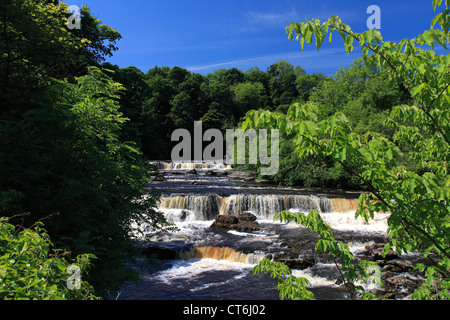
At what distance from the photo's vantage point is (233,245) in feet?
36.5

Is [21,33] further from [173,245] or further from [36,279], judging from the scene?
[173,245]

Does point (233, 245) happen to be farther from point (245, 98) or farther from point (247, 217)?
point (245, 98)

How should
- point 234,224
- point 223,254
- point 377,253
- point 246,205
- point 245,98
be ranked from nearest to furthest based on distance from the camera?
1. point 377,253
2. point 223,254
3. point 234,224
4. point 246,205
5. point 245,98

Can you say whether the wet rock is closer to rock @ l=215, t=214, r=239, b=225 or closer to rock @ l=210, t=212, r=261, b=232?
rock @ l=210, t=212, r=261, b=232

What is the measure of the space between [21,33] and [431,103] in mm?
5858

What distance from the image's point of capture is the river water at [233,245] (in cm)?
806

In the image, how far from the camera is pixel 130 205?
571 cm

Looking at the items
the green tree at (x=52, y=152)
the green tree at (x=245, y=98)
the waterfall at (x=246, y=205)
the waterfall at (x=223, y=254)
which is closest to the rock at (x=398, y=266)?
the waterfall at (x=223, y=254)

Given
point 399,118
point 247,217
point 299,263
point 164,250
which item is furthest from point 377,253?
point 399,118

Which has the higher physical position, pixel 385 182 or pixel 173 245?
pixel 385 182

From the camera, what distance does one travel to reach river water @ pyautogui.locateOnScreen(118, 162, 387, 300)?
8.06m

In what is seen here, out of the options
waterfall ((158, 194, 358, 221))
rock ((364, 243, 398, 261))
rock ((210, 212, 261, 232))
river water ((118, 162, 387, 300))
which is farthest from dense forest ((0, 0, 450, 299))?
waterfall ((158, 194, 358, 221))
